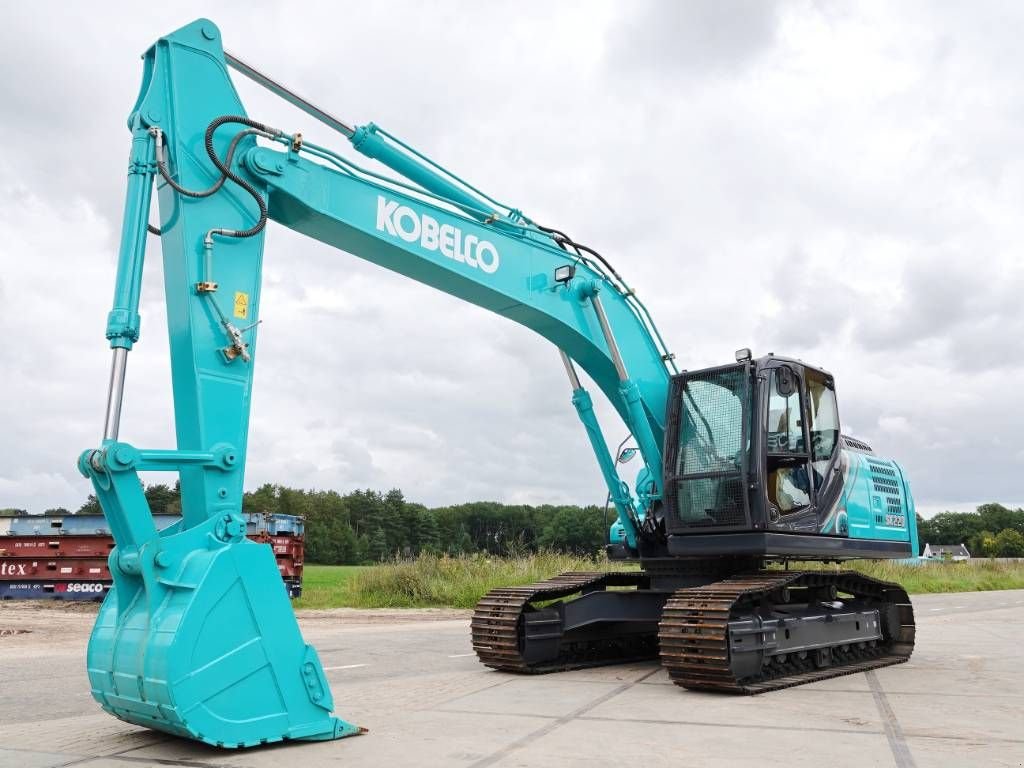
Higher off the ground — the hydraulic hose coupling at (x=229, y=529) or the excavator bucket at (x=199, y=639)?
the hydraulic hose coupling at (x=229, y=529)

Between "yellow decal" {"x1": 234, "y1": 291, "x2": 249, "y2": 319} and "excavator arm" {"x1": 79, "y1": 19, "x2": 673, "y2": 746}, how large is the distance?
1 centimetres

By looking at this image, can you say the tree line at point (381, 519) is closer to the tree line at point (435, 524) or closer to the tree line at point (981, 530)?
the tree line at point (435, 524)

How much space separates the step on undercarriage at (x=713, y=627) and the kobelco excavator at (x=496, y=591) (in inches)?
1.1

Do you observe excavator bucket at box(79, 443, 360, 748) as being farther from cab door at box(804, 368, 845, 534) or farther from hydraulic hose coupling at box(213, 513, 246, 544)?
cab door at box(804, 368, 845, 534)

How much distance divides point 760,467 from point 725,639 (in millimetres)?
1642

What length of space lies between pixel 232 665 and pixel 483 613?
14.1 ft

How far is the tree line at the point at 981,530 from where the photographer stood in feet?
387

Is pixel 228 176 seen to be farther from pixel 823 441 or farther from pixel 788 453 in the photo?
pixel 823 441

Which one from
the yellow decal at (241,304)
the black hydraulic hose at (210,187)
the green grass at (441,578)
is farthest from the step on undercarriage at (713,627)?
the green grass at (441,578)

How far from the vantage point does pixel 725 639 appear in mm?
7391

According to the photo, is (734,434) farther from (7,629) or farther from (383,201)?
(7,629)

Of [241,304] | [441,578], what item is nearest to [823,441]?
[241,304]

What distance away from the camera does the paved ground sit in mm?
5090

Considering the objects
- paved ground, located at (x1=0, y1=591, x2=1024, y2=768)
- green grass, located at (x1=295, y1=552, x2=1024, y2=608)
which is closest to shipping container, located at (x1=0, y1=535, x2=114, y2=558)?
green grass, located at (x1=295, y1=552, x2=1024, y2=608)
